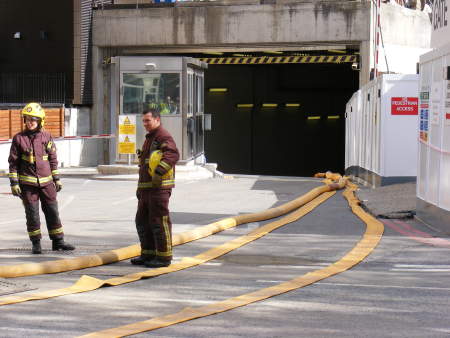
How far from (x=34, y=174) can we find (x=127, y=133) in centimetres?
1406

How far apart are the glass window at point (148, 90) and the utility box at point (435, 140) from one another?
11019 millimetres

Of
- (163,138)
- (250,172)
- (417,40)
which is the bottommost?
(250,172)

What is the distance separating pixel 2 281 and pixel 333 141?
117 feet

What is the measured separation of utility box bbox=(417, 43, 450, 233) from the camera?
13484 mm

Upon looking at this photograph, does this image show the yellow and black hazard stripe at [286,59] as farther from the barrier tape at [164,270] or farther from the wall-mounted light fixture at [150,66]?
the barrier tape at [164,270]

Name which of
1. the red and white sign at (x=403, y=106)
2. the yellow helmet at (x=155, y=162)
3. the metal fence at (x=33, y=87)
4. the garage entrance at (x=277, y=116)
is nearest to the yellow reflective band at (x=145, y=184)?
the yellow helmet at (x=155, y=162)

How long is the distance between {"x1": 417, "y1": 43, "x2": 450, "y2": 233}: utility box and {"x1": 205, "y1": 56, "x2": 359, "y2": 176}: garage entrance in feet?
89.6

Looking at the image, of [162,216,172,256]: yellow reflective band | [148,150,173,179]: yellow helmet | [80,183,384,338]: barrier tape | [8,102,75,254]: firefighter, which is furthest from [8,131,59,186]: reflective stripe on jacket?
[80,183,384,338]: barrier tape

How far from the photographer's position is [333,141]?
4431 centimetres

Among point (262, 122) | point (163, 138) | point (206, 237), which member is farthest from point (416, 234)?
point (262, 122)

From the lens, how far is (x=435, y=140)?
46.7ft

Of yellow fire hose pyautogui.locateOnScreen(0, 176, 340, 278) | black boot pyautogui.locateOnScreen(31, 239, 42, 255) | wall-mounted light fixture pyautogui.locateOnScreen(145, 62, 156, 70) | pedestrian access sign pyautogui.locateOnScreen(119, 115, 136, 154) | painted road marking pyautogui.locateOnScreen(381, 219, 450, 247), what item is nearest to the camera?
yellow fire hose pyautogui.locateOnScreen(0, 176, 340, 278)

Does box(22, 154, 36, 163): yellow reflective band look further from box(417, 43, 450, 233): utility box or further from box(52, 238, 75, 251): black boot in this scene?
box(417, 43, 450, 233): utility box

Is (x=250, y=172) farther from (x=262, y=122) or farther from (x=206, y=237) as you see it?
(x=206, y=237)
